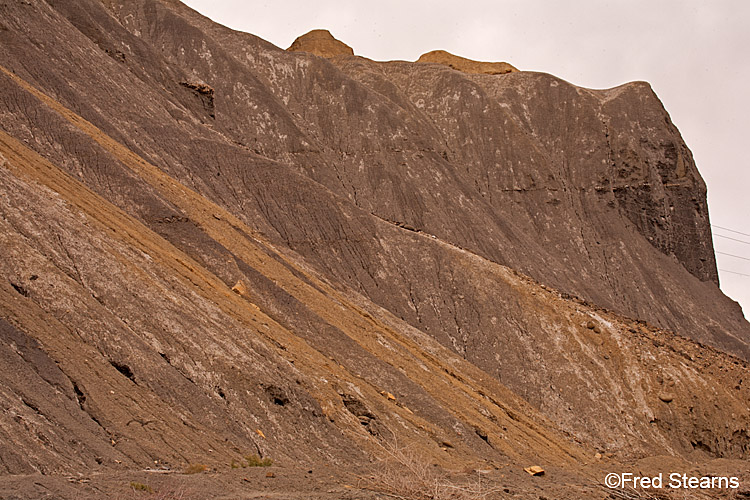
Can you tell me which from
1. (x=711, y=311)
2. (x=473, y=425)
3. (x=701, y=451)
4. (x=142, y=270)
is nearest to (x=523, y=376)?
(x=701, y=451)

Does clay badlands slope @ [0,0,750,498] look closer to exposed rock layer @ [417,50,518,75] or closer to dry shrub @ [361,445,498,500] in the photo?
dry shrub @ [361,445,498,500]

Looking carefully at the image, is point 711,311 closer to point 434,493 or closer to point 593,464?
point 593,464

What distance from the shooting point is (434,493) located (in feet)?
48.7

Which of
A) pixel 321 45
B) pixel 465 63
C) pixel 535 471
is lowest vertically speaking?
pixel 535 471

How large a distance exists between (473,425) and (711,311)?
145 feet

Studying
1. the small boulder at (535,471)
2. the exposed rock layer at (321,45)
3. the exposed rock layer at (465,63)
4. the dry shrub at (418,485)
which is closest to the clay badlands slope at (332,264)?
the small boulder at (535,471)
